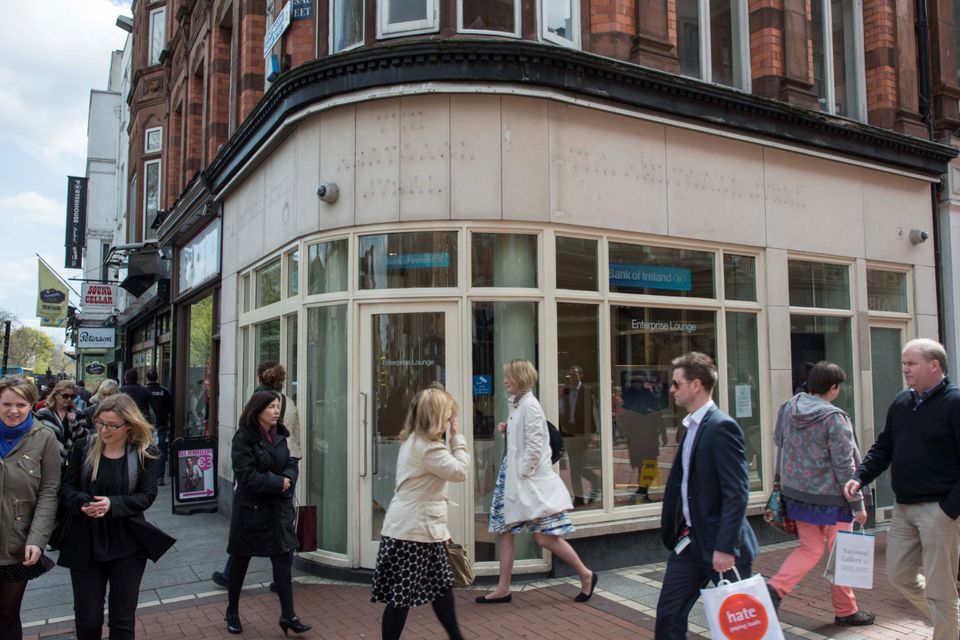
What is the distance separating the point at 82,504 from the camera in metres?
4.16

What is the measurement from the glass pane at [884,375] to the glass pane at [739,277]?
254 centimetres

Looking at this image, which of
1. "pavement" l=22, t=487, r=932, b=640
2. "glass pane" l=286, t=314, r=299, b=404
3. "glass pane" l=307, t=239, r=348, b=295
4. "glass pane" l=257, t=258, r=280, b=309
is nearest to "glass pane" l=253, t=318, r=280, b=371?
"glass pane" l=257, t=258, r=280, b=309

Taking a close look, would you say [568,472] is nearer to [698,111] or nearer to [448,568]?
[448,568]

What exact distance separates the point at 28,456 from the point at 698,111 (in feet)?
22.6

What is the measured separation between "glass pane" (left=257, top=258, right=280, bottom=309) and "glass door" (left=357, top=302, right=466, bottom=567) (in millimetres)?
2201

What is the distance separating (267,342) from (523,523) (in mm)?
4501

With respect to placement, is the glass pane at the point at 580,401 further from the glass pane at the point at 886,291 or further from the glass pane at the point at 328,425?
the glass pane at the point at 886,291

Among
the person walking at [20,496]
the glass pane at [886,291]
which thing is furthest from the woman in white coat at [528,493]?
the glass pane at [886,291]

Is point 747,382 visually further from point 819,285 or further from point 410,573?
point 410,573

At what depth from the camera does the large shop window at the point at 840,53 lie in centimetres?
1001

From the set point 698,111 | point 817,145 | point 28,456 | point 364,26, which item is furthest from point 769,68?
point 28,456

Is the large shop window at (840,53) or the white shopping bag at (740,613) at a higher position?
the large shop window at (840,53)

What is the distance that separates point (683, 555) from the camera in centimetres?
382

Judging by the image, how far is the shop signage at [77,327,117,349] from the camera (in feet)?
83.3
